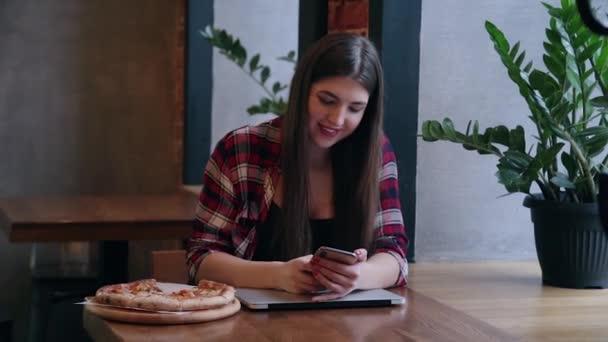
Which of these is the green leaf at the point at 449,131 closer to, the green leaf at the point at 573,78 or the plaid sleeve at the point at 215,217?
the green leaf at the point at 573,78

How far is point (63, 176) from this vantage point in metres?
5.79

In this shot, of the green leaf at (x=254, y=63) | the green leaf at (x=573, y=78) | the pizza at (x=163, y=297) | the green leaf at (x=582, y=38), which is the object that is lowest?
the pizza at (x=163, y=297)

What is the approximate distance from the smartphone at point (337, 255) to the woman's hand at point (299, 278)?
0.07 metres

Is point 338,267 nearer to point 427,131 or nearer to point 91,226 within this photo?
point 427,131

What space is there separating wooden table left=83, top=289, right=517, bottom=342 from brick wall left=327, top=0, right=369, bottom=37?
1.30 meters

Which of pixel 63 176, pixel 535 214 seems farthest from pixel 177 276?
pixel 63 176

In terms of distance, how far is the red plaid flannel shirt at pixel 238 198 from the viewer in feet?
7.98

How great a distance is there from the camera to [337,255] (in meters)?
2.06

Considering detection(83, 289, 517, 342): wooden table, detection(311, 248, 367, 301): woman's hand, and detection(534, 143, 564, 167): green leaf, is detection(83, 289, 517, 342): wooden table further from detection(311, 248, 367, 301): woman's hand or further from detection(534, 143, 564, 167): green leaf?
detection(534, 143, 564, 167): green leaf

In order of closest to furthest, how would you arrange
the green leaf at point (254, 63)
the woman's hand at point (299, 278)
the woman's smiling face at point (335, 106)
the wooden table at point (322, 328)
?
the wooden table at point (322, 328) < the woman's hand at point (299, 278) < the woman's smiling face at point (335, 106) < the green leaf at point (254, 63)

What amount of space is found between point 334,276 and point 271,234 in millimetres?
445

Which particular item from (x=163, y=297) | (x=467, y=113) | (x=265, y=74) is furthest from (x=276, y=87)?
(x=163, y=297)

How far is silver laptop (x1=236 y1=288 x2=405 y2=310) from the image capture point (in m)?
2.02

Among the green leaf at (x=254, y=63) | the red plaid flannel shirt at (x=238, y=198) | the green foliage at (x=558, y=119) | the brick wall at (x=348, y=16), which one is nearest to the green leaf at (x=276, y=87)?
the green leaf at (x=254, y=63)
